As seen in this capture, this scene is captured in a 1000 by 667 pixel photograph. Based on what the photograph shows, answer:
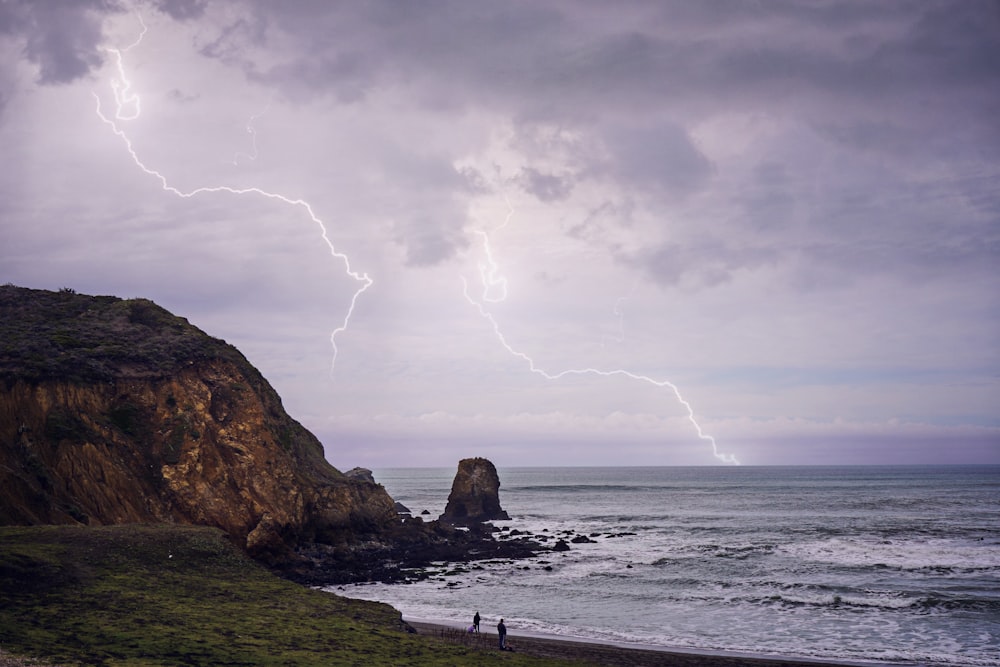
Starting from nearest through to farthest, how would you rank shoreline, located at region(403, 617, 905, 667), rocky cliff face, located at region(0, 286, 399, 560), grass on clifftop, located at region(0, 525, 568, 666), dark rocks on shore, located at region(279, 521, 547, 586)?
1. grass on clifftop, located at region(0, 525, 568, 666)
2. shoreline, located at region(403, 617, 905, 667)
3. rocky cliff face, located at region(0, 286, 399, 560)
4. dark rocks on shore, located at region(279, 521, 547, 586)

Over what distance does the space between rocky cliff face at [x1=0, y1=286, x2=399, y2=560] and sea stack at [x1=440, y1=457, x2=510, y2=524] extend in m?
34.5

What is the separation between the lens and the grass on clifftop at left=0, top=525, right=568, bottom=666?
23.4m

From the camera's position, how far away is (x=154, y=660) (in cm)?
2231

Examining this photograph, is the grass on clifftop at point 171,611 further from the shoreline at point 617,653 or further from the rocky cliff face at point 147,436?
the rocky cliff face at point 147,436

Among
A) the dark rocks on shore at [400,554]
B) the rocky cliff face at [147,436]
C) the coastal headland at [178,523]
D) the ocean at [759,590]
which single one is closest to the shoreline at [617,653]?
the coastal headland at [178,523]

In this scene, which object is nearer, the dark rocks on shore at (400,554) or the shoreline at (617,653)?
the shoreline at (617,653)

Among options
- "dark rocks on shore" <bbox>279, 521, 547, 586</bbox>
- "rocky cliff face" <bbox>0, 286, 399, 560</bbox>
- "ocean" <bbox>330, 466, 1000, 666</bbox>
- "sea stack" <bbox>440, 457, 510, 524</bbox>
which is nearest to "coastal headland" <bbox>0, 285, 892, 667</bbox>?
"rocky cliff face" <bbox>0, 286, 399, 560</bbox>

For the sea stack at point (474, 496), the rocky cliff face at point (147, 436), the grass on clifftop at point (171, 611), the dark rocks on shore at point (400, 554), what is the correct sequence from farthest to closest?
the sea stack at point (474, 496), the dark rocks on shore at point (400, 554), the rocky cliff face at point (147, 436), the grass on clifftop at point (171, 611)

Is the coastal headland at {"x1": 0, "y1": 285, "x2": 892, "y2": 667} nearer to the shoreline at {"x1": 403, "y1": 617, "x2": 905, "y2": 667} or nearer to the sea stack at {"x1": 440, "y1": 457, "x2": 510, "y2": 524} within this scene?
the shoreline at {"x1": 403, "y1": 617, "x2": 905, "y2": 667}

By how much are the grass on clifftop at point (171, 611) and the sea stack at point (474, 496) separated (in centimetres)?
6442

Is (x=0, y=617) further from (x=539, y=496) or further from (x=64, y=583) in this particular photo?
(x=539, y=496)

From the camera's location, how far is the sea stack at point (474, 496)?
103 m

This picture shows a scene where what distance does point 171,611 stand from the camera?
28.4m

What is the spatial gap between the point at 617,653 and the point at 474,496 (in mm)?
71655
